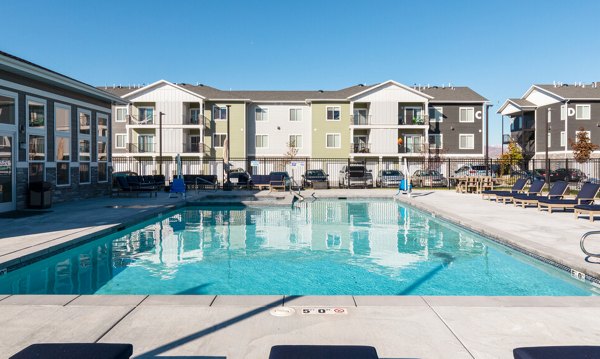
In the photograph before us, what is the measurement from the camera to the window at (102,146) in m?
18.3

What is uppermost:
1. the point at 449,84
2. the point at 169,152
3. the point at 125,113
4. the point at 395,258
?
the point at 449,84

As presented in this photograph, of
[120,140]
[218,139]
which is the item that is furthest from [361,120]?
[120,140]

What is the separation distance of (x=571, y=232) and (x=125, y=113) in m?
38.2

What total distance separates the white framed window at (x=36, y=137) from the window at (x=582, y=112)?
43.8 meters

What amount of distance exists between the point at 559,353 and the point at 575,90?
4732 cm

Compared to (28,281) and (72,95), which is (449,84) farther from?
(28,281)

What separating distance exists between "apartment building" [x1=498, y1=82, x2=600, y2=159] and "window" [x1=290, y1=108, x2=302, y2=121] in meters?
22.5

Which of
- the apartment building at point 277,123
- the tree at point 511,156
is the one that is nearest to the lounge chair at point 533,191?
the apartment building at point 277,123

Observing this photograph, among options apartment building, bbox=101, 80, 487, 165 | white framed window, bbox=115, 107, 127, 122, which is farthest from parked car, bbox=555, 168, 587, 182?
white framed window, bbox=115, 107, 127, 122

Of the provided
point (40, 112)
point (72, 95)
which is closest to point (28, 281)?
point (40, 112)

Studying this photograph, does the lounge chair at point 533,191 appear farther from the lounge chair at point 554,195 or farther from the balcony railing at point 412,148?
the balcony railing at point 412,148

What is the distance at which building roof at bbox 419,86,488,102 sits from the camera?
1587 inches

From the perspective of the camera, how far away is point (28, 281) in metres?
6.27

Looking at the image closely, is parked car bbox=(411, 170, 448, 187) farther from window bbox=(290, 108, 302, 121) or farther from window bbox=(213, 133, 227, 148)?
window bbox=(213, 133, 227, 148)
